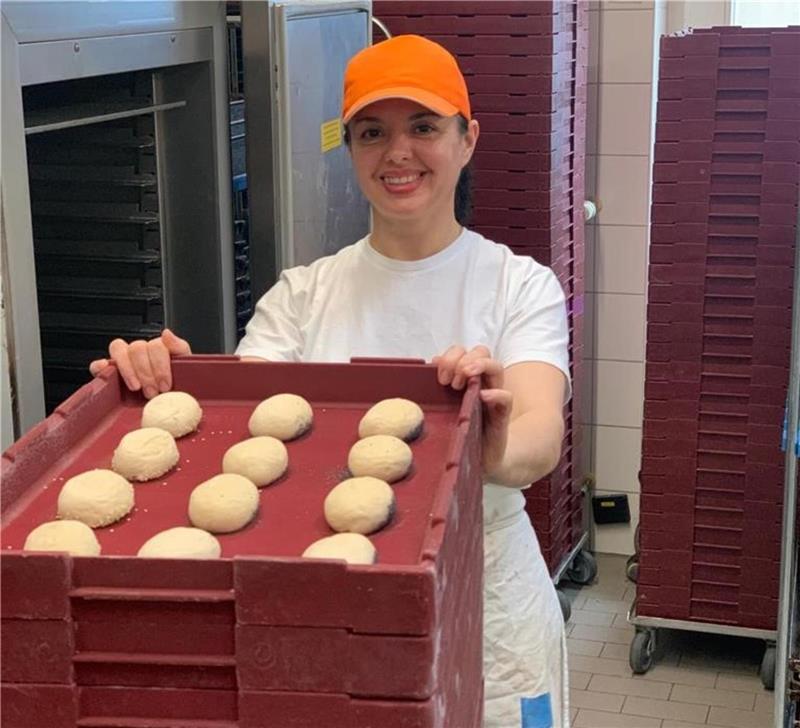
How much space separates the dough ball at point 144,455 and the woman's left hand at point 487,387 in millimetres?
257

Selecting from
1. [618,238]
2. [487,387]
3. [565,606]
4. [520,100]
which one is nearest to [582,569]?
[565,606]

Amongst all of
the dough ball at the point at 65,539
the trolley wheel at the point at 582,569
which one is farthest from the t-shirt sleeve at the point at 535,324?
the trolley wheel at the point at 582,569

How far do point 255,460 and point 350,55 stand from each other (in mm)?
1448

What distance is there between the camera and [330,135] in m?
2.23

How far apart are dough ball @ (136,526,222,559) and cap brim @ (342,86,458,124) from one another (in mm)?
676

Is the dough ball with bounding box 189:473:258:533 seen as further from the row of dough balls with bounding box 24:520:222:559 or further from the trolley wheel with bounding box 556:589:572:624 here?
the trolley wheel with bounding box 556:589:572:624

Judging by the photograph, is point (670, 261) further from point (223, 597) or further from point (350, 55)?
point (223, 597)

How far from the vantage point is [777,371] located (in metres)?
2.78

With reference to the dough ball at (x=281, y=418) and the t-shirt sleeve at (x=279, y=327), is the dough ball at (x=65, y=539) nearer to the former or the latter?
the dough ball at (x=281, y=418)

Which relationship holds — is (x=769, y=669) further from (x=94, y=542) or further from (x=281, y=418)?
(x=94, y=542)

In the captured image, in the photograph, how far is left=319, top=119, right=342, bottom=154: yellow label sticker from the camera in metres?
2.18

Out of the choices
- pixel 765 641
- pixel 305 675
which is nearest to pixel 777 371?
pixel 765 641

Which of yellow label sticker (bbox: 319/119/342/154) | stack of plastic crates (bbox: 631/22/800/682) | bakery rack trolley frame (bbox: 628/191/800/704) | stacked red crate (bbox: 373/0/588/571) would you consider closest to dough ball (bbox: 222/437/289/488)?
yellow label sticker (bbox: 319/119/342/154)

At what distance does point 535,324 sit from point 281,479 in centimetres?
53
